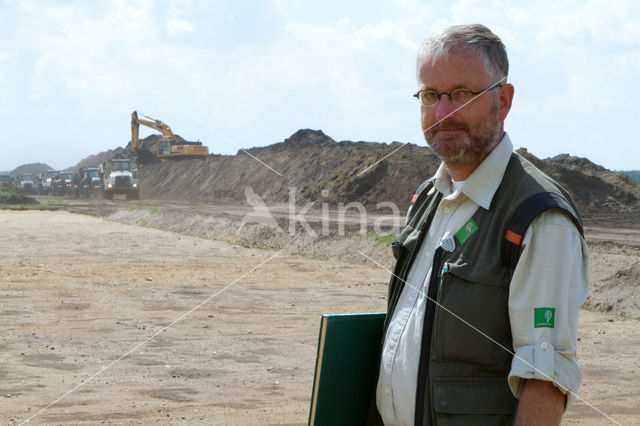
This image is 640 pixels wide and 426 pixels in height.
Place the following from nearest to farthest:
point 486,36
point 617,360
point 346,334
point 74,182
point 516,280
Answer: point 516,280
point 486,36
point 346,334
point 617,360
point 74,182

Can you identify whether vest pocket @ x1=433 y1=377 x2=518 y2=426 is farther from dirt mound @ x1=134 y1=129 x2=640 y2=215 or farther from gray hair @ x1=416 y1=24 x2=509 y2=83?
dirt mound @ x1=134 y1=129 x2=640 y2=215

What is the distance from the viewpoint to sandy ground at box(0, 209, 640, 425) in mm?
5621

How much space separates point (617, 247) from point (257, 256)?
308 inches

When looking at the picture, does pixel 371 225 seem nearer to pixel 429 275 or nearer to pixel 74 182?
pixel 429 275

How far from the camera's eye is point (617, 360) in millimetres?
7527

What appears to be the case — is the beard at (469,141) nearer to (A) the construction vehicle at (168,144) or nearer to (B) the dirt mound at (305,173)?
(B) the dirt mound at (305,173)

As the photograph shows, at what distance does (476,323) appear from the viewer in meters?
1.93

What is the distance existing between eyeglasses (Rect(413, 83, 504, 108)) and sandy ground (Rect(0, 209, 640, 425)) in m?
3.63

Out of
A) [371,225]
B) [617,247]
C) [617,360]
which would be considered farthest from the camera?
[371,225]

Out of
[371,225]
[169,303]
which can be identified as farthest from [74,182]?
[169,303]

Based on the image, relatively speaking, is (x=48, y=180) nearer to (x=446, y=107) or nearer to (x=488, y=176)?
(x=446, y=107)

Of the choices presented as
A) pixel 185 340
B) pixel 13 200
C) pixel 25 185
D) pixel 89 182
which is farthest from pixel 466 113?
pixel 25 185

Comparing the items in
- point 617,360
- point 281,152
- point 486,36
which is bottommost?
point 617,360

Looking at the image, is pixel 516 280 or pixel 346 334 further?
pixel 346 334
